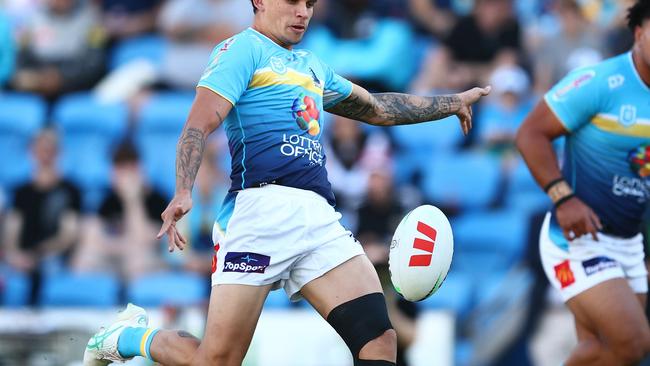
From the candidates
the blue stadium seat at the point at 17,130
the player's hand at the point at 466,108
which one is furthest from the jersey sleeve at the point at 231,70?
the blue stadium seat at the point at 17,130

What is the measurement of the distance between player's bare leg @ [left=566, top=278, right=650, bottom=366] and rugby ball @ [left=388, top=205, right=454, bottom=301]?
1.33m

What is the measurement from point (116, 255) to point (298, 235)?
22.2ft

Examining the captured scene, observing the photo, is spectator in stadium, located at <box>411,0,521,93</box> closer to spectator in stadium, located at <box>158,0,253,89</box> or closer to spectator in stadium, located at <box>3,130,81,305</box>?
spectator in stadium, located at <box>158,0,253,89</box>

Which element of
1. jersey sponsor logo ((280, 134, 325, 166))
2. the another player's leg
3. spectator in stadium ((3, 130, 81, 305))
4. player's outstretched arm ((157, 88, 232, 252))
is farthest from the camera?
spectator in stadium ((3, 130, 81, 305))

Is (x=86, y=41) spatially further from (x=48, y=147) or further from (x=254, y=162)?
(x=254, y=162)

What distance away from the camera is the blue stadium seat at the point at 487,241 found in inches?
459

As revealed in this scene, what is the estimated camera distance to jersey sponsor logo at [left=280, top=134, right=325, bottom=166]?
6.37 meters

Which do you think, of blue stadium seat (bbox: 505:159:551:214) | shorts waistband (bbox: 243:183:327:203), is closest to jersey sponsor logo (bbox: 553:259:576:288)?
shorts waistband (bbox: 243:183:327:203)

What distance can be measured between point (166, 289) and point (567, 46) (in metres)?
4.96

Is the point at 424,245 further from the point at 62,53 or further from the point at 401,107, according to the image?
the point at 62,53

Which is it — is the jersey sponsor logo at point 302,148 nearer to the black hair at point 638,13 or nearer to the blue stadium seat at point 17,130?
the black hair at point 638,13

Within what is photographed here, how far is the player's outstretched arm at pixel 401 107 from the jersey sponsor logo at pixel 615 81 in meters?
0.86

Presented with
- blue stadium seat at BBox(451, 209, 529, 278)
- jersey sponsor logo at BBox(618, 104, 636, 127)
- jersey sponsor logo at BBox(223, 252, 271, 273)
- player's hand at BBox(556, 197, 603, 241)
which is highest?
jersey sponsor logo at BBox(618, 104, 636, 127)

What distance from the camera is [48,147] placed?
13.3 meters
